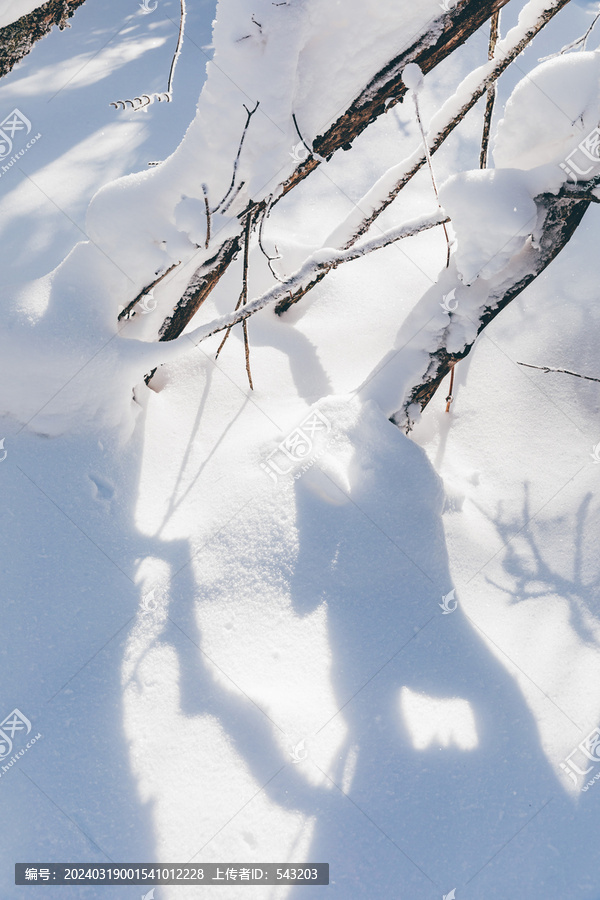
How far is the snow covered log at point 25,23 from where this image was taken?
167 cm

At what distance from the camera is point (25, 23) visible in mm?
1738

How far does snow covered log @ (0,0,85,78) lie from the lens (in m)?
1.67

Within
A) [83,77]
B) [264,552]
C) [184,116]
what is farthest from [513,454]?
[83,77]

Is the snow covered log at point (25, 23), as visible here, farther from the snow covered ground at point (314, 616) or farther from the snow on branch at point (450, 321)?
the snow on branch at point (450, 321)

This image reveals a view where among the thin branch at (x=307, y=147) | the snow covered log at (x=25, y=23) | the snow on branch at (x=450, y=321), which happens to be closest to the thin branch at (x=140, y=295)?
the thin branch at (x=307, y=147)

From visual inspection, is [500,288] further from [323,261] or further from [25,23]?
[25,23]

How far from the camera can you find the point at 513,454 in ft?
8.86

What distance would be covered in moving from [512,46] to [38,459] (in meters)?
2.42

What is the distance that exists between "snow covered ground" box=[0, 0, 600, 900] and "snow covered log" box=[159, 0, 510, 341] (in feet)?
0.47

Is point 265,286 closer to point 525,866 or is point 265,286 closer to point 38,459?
point 38,459

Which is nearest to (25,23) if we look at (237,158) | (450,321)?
(237,158)

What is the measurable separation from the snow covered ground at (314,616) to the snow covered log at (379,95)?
0.14 metres

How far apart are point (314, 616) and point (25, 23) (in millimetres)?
2155

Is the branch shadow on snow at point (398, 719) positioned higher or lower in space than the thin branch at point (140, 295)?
lower
